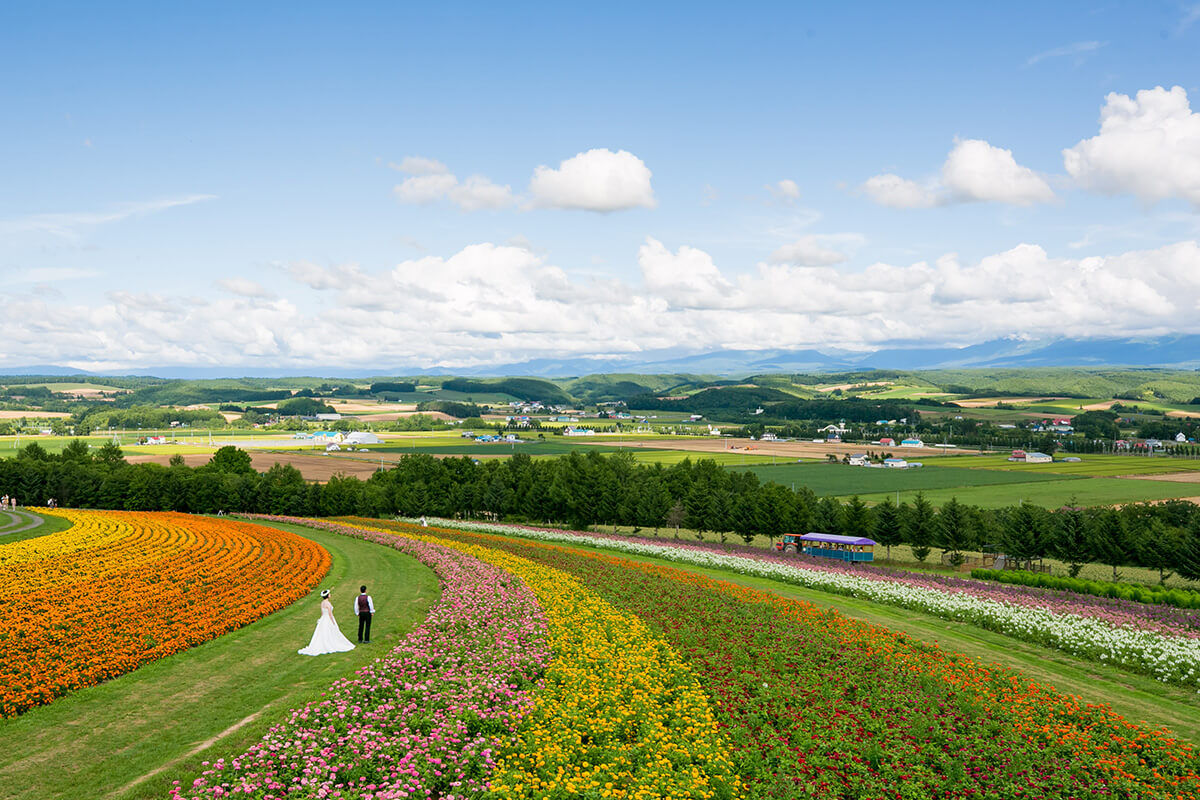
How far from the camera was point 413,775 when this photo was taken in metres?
13.5

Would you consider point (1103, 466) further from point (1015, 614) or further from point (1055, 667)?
point (1055, 667)

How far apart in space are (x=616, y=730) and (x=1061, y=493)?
102 metres

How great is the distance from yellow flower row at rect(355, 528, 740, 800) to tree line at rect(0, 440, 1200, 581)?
51.0 meters

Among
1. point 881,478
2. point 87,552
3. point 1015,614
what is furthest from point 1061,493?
point 87,552

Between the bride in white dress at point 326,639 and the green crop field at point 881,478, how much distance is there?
283 feet

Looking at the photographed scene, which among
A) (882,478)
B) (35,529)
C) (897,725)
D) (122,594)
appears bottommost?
(882,478)

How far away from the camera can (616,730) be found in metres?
15.9

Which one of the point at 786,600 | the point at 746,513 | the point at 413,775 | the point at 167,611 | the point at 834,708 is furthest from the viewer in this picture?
the point at 746,513

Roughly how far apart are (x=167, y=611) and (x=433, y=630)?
10.3 meters

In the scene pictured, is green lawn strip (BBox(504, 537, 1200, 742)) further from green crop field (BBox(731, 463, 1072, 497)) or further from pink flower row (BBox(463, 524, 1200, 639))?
green crop field (BBox(731, 463, 1072, 497))

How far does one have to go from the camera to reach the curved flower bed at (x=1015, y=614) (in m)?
24.6

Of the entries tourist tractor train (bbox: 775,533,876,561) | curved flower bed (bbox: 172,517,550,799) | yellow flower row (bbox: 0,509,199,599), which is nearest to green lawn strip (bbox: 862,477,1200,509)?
tourist tractor train (bbox: 775,533,876,561)

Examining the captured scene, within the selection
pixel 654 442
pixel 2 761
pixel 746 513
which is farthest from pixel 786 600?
pixel 654 442

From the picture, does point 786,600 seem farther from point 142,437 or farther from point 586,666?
point 142,437
